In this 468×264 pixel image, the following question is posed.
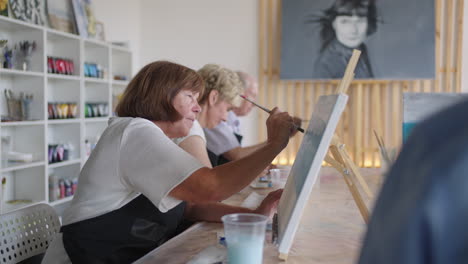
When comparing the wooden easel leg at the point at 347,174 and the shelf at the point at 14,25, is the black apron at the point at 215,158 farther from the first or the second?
the shelf at the point at 14,25

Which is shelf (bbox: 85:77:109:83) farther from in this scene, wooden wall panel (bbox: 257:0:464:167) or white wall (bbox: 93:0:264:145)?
wooden wall panel (bbox: 257:0:464:167)

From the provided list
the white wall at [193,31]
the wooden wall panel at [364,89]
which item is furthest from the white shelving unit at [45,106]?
the wooden wall panel at [364,89]

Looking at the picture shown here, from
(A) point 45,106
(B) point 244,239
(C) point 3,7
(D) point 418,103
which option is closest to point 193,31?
(A) point 45,106

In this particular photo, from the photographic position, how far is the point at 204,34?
19.7 feet

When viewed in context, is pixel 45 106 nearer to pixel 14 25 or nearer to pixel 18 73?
pixel 18 73

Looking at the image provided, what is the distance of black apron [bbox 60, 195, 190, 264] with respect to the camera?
4.53 ft

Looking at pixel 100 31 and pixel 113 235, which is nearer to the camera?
pixel 113 235

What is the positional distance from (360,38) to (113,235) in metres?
4.52

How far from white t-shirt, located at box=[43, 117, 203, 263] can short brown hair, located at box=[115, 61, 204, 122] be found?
0.12 m

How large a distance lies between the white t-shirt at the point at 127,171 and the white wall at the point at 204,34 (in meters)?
4.49

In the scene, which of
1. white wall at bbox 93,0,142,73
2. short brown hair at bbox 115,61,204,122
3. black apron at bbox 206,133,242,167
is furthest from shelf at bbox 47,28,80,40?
short brown hair at bbox 115,61,204,122

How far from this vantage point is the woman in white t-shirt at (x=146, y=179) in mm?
1238

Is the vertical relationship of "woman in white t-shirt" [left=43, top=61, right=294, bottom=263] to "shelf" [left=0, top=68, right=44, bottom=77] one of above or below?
below

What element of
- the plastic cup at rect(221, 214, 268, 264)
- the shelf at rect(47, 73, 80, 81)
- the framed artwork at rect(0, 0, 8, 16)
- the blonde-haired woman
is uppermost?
the framed artwork at rect(0, 0, 8, 16)
